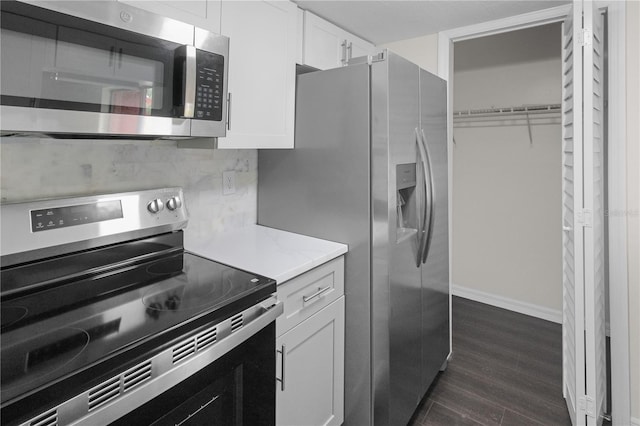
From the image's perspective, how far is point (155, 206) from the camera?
1415 millimetres

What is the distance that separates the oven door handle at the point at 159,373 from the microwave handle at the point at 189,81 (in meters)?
0.68

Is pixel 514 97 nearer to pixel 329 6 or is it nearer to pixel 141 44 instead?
pixel 329 6

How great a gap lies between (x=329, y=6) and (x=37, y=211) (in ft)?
5.45

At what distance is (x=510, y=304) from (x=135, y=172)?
314 cm

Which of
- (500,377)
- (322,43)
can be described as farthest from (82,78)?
(500,377)

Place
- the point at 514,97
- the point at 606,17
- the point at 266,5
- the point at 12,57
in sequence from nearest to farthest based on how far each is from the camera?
the point at 12,57
the point at 266,5
the point at 606,17
the point at 514,97

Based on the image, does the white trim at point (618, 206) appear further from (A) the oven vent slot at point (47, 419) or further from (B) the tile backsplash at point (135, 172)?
(A) the oven vent slot at point (47, 419)

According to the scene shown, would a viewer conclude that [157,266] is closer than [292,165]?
Yes

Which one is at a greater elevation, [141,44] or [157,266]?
[141,44]

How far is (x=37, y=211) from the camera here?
1131 mm

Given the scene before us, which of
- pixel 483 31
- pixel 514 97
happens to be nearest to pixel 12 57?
pixel 483 31

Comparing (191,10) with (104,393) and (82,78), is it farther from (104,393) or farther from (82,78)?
(104,393)

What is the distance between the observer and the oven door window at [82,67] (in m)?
0.86

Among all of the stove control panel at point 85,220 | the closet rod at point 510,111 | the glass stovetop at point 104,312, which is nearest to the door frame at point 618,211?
the closet rod at point 510,111
